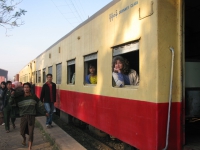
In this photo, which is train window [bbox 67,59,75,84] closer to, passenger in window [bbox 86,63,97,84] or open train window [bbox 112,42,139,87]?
passenger in window [bbox 86,63,97,84]

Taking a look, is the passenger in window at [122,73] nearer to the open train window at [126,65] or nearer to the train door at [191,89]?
the open train window at [126,65]

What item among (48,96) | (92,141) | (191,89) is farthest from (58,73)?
(191,89)

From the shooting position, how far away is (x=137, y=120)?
3.90 meters

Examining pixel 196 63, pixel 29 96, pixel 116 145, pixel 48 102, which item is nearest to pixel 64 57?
pixel 48 102

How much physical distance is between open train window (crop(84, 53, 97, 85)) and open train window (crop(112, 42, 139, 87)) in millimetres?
1163

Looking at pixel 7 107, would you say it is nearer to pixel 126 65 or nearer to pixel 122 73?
pixel 122 73

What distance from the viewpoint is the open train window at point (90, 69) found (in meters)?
5.91

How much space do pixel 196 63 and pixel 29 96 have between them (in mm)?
3557

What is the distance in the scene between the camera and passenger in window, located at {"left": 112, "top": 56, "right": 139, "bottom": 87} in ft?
14.2

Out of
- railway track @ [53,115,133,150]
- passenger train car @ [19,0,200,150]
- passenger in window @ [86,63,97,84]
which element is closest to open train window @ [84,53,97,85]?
passenger in window @ [86,63,97,84]

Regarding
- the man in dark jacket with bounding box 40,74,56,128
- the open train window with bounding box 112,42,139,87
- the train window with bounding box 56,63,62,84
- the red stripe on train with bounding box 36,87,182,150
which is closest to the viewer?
the red stripe on train with bounding box 36,87,182,150

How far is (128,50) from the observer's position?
4223 millimetres

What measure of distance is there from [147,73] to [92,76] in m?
2.57

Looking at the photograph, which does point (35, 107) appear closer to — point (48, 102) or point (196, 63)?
point (48, 102)
